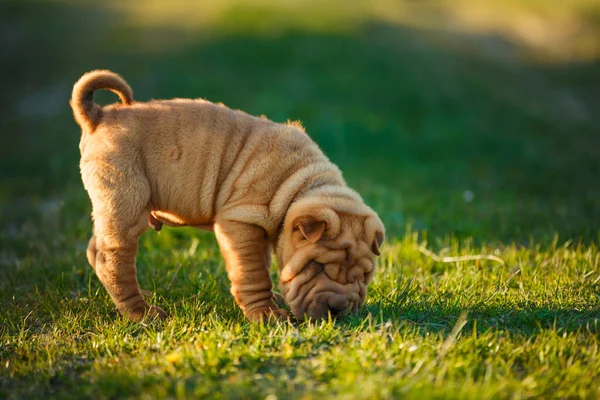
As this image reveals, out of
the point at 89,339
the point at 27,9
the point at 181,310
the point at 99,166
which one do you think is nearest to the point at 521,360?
the point at 181,310

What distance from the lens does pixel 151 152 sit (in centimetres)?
421

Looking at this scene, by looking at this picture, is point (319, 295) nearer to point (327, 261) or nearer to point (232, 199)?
point (327, 261)

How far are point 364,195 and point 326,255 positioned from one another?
172 inches

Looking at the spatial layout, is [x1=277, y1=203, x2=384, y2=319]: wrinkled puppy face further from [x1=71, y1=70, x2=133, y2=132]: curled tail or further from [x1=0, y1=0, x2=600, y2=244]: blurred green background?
[x1=0, y1=0, x2=600, y2=244]: blurred green background

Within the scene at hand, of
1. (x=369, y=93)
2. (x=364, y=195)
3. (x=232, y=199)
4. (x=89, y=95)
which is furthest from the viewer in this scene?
(x=369, y=93)

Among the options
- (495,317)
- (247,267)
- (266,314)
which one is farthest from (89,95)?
(495,317)

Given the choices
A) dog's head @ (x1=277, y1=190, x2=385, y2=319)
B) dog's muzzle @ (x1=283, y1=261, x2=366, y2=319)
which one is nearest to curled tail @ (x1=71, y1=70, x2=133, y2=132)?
dog's head @ (x1=277, y1=190, x2=385, y2=319)

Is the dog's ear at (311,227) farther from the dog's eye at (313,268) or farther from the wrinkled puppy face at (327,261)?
the dog's eye at (313,268)

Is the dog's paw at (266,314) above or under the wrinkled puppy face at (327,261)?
under

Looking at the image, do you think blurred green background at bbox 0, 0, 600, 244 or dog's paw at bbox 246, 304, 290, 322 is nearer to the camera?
dog's paw at bbox 246, 304, 290, 322

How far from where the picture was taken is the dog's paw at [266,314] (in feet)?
12.8

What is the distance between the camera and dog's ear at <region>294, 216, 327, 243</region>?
12.4 ft

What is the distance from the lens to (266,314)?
397 centimetres

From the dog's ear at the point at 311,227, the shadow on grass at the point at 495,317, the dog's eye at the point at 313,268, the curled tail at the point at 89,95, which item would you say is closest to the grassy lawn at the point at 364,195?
the shadow on grass at the point at 495,317
